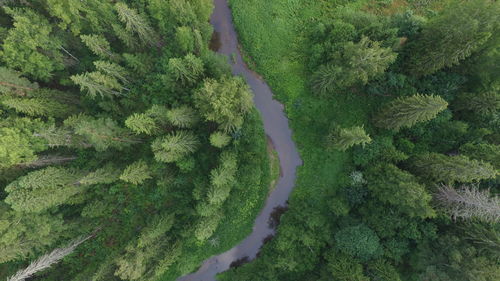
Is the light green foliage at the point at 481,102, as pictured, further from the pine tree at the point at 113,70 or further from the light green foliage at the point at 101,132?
the pine tree at the point at 113,70

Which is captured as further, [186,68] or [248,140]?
[248,140]

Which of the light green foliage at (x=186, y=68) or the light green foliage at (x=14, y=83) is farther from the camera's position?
the light green foliage at (x=186, y=68)

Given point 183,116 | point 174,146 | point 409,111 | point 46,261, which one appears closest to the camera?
point 409,111

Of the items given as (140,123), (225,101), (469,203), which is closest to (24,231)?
(140,123)

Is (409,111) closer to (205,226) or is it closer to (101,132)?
(205,226)

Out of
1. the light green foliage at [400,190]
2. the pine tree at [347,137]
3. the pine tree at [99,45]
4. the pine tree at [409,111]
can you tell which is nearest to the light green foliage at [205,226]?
the pine tree at [347,137]

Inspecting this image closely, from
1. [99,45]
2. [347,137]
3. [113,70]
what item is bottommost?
[347,137]

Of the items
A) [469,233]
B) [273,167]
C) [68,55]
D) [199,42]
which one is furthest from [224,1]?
[469,233]
